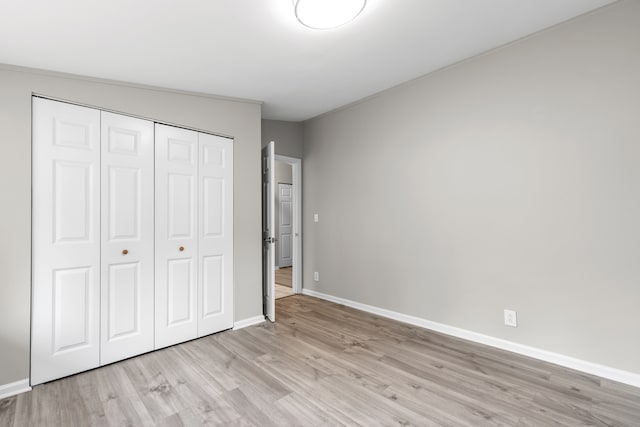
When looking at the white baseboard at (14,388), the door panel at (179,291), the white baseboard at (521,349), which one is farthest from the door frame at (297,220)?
the white baseboard at (14,388)

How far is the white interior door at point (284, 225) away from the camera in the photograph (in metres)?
7.29

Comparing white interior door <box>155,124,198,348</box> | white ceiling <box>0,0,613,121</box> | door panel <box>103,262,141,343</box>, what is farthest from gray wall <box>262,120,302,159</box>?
door panel <box>103,262,141,343</box>

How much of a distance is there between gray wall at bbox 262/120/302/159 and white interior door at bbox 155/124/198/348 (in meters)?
1.43

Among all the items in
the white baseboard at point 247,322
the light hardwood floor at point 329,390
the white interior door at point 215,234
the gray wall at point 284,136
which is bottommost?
the light hardwood floor at point 329,390

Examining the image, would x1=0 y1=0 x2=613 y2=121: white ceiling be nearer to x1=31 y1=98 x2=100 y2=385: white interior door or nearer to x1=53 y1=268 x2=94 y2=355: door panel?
x1=31 y1=98 x2=100 y2=385: white interior door

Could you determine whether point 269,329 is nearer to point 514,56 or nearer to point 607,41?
point 514,56

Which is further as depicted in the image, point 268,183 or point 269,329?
point 268,183

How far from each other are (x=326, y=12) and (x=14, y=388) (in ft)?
11.1

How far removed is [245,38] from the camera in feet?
7.36

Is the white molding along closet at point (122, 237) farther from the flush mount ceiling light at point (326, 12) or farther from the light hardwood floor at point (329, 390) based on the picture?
the flush mount ceiling light at point (326, 12)

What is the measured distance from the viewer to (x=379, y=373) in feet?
7.73

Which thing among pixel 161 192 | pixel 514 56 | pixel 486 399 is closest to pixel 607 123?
pixel 514 56

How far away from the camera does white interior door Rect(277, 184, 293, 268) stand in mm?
7289

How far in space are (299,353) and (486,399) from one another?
1.47 metres
